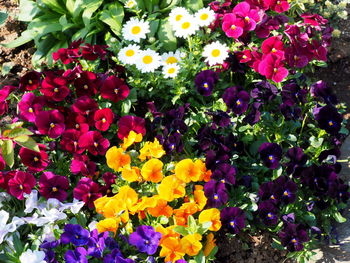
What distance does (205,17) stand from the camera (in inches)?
151

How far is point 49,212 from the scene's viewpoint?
297cm

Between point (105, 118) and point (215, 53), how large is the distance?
2.83 feet

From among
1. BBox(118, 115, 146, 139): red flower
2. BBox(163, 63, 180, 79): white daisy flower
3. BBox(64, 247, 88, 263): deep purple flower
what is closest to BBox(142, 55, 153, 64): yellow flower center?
BBox(163, 63, 180, 79): white daisy flower

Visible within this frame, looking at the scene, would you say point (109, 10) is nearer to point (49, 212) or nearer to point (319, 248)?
point (49, 212)

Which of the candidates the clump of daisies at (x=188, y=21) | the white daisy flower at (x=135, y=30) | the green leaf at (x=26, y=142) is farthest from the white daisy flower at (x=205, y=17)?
the green leaf at (x=26, y=142)

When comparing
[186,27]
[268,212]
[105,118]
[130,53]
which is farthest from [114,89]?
[268,212]

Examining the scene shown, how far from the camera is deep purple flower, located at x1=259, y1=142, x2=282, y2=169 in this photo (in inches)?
126

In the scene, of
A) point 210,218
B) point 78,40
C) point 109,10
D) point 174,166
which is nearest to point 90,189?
point 174,166

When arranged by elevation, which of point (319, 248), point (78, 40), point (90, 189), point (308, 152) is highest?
point (78, 40)

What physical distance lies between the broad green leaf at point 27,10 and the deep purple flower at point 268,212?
2407mm

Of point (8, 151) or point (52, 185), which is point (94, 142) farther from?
point (8, 151)

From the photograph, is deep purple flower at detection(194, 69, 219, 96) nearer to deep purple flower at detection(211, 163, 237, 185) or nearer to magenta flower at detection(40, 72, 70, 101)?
deep purple flower at detection(211, 163, 237, 185)

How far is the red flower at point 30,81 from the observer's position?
3.57m

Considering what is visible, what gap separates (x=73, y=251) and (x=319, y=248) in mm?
1472
